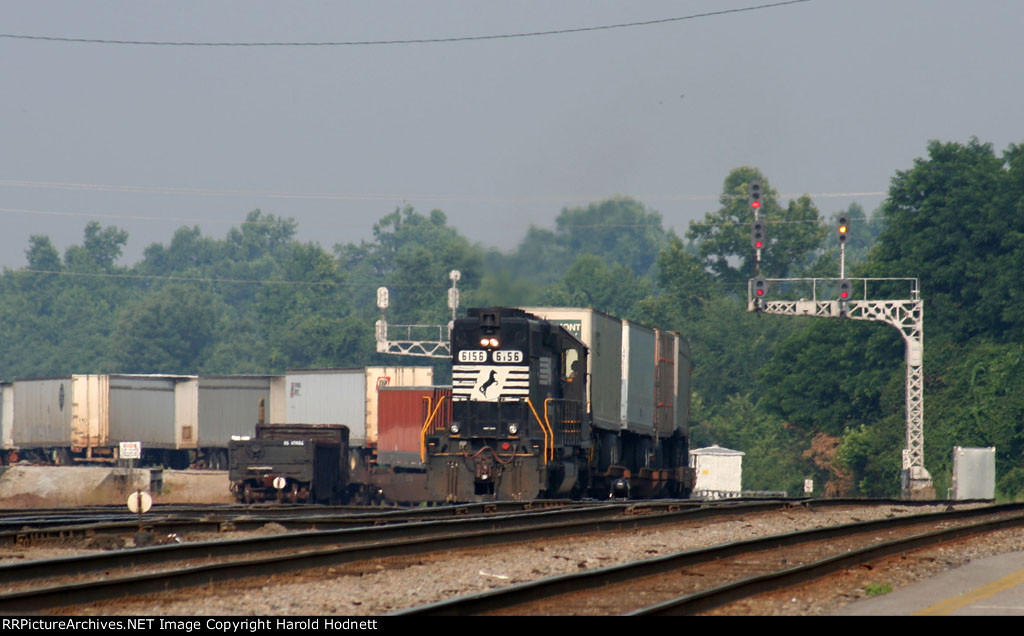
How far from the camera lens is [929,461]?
56594 mm

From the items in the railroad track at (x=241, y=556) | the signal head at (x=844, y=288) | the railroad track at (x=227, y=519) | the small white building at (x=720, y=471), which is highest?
the signal head at (x=844, y=288)

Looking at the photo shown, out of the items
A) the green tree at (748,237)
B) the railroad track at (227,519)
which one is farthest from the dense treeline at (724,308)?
the railroad track at (227,519)

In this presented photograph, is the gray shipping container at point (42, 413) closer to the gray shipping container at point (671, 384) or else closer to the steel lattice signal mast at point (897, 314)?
the gray shipping container at point (671, 384)

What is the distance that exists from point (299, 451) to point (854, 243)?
145 meters

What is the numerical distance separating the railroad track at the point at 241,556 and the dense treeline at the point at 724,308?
81.3 ft

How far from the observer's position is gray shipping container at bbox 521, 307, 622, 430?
28625 millimetres

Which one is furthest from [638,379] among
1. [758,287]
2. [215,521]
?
[758,287]

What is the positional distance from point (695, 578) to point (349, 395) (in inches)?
1409

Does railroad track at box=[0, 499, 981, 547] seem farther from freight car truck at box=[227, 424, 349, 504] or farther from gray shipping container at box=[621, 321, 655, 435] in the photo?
freight car truck at box=[227, 424, 349, 504]

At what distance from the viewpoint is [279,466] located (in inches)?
1481

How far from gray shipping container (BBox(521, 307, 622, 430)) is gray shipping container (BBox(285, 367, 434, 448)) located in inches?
716

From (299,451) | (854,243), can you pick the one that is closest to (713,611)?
(299,451)

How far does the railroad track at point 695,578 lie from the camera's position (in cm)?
1056

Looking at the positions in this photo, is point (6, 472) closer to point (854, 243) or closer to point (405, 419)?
point (405, 419)
